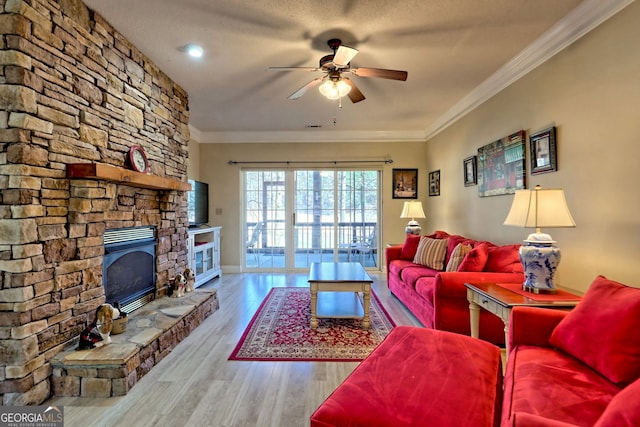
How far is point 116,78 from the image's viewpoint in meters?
2.61

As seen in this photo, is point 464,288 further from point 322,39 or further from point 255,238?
point 255,238

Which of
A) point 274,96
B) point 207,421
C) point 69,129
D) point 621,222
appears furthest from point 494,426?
point 274,96

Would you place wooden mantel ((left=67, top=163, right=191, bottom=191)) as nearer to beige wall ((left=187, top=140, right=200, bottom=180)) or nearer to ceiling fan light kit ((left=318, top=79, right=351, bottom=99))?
ceiling fan light kit ((left=318, top=79, right=351, bottom=99))

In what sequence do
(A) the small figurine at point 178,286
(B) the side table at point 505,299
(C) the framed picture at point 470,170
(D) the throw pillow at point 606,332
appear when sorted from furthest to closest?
(C) the framed picture at point 470,170
(A) the small figurine at point 178,286
(B) the side table at point 505,299
(D) the throw pillow at point 606,332

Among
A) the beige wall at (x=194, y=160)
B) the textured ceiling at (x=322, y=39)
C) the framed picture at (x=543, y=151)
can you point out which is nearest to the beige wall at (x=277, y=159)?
the beige wall at (x=194, y=160)

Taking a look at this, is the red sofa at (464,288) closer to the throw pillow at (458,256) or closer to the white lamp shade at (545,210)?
the throw pillow at (458,256)

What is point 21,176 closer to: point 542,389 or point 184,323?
point 184,323

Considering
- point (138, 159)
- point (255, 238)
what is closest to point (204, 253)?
point (255, 238)

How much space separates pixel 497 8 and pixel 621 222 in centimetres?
174

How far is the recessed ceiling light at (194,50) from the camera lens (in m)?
2.79

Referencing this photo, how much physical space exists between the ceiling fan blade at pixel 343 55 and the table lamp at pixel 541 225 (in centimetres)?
162

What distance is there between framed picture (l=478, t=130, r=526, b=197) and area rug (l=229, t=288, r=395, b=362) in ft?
6.23

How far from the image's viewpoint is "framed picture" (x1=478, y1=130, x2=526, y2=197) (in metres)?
3.04

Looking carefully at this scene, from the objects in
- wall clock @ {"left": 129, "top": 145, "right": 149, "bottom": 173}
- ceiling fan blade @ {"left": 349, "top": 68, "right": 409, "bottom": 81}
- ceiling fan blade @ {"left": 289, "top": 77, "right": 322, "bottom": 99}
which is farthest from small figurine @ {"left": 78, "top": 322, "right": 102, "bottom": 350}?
ceiling fan blade @ {"left": 349, "top": 68, "right": 409, "bottom": 81}
